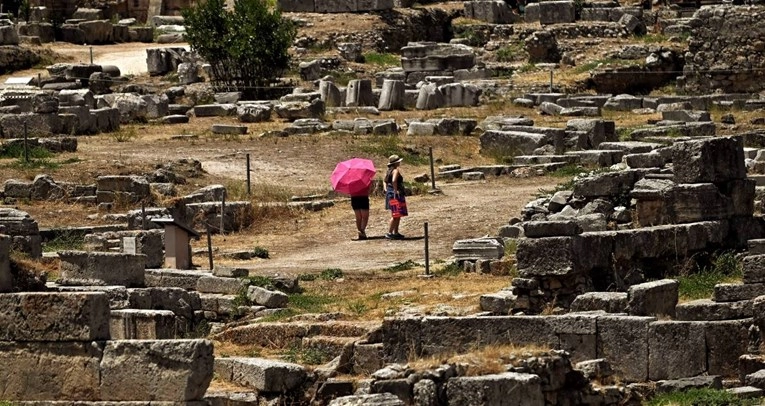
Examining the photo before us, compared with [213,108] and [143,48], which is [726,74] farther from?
[143,48]

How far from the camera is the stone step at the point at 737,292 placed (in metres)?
20.6

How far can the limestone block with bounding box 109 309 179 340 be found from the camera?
1933 cm

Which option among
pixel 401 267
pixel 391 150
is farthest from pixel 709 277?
pixel 391 150

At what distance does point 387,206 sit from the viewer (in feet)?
101

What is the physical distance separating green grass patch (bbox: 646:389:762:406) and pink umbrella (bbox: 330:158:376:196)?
41.2 feet

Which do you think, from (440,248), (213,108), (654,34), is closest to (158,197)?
(440,248)

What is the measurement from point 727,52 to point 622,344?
31.2m

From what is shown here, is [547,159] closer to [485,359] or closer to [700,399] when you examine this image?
[700,399]

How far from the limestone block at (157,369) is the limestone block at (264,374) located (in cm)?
250

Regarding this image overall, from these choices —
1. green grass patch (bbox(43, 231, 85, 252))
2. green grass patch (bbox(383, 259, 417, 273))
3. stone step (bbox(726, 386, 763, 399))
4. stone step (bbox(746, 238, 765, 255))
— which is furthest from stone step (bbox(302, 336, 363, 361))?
green grass patch (bbox(43, 231, 85, 252))

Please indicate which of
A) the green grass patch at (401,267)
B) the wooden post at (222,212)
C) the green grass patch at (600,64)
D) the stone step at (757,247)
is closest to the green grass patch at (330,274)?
the green grass patch at (401,267)

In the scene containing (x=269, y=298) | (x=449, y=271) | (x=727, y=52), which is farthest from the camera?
(x=727, y=52)

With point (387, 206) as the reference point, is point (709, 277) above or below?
above

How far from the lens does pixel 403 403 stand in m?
15.9
